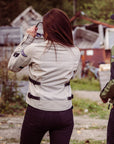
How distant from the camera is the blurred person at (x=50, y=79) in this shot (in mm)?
Result: 2279

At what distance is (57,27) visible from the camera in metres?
2.30

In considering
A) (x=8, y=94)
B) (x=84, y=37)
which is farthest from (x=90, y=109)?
(x=84, y=37)

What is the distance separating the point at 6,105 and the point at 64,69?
5.18 m

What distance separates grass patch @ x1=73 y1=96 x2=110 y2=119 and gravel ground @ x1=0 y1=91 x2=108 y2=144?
346mm

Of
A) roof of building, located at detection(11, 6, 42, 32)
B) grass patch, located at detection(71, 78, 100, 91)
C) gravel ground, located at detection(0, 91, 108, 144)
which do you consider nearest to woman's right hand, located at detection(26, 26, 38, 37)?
gravel ground, located at detection(0, 91, 108, 144)

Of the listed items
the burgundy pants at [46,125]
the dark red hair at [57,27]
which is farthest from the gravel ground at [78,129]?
the dark red hair at [57,27]

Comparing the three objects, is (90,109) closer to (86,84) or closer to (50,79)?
(86,84)

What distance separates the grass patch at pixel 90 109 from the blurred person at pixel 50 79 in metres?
4.90

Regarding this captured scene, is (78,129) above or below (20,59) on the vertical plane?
below

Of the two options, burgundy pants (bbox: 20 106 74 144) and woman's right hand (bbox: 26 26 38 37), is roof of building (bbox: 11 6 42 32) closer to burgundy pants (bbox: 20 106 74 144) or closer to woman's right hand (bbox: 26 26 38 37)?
woman's right hand (bbox: 26 26 38 37)

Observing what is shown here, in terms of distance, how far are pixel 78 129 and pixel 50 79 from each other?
383 centimetres

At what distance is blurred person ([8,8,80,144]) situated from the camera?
2.28 metres

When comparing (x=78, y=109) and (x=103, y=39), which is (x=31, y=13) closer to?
(x=103, y=39)

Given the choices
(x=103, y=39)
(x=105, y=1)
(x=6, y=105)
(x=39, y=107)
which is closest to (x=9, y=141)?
(x=6, y=105)
